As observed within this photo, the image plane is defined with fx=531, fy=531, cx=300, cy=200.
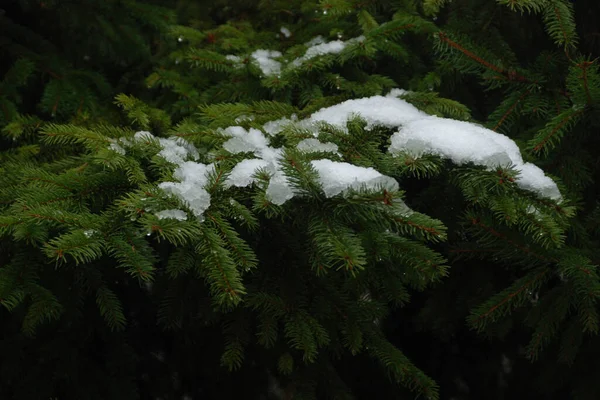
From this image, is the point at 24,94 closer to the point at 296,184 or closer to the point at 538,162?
the point at 296,184

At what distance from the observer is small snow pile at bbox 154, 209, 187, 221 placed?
142cm

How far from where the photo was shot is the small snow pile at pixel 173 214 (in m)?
1.42

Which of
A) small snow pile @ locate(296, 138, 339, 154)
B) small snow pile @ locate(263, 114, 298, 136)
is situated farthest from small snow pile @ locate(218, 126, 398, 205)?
small snow pile @ locate(263, 114, 298, 136)

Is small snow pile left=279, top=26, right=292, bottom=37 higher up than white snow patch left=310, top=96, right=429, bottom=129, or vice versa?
white snow patch left=310, top=96, right=429, bottom=129

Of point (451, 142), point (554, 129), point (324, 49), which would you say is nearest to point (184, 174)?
point (451, 142)

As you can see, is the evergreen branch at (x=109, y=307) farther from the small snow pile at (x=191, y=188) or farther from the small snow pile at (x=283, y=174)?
the small snow pile at (x=283, y=174)

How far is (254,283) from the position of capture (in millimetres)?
1833

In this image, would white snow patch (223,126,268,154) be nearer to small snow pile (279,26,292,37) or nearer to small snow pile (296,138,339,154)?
small snow pile (296,138,339,154)

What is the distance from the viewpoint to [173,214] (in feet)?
4.74

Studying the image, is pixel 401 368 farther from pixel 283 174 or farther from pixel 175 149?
pixel 175 149

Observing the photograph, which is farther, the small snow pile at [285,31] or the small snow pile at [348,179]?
the small snow pile at [285,31]

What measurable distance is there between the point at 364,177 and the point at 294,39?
148 centimetres

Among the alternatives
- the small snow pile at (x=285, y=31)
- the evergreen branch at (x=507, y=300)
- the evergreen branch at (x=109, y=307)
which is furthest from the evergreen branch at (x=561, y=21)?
the evergreen branch at (x=109, y=307)

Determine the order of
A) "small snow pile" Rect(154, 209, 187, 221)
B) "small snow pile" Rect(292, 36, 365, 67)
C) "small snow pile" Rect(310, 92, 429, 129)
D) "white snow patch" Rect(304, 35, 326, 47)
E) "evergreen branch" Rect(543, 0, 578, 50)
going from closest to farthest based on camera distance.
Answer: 1. "small snow pile" Rect(154, 209, 187, 221)
2. "small snow pile" Rect(310, 92, 429, 129)
3. "evergreen branch" Rect(543, 0, 578, 50)
4. "small snow pile" Rect(292, 36, 365, 67)
5. "white snow patch" Rect(304, 35, 326, 47)
